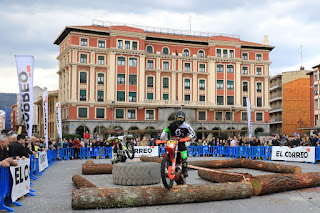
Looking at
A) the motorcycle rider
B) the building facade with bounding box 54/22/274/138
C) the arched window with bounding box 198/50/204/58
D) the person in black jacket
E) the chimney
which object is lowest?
the person in black jacket

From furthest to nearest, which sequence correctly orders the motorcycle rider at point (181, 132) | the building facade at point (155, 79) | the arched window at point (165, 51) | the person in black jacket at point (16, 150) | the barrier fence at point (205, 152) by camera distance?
the arched window at point (165, 51) < the building facade at point (155, 79) < the barrier fence at point (205, 152) < the person in black jacket at point (16, 150) < the motorcycle rider at point (181, 132)

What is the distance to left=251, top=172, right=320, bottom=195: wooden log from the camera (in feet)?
29.7

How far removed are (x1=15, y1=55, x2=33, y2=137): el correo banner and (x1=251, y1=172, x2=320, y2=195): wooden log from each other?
9.91 m

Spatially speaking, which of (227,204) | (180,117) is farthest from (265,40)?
(227,204)

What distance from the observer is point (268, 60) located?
62344mm

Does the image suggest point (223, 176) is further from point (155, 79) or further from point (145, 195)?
point (155, 79)

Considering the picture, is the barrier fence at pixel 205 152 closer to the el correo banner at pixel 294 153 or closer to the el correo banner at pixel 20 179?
the el correo banner at pixel 294 153

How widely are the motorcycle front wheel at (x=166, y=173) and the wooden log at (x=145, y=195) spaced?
0.16 m

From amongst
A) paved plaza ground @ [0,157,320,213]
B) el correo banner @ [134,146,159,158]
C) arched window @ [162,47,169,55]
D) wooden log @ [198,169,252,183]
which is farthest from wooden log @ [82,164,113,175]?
arched window @ [162,47,169,55]

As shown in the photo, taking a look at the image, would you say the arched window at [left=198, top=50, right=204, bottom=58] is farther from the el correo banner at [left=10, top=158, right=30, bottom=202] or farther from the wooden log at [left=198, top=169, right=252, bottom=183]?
the el correo banner at [left=10, top=158, right=30, bottom=202]

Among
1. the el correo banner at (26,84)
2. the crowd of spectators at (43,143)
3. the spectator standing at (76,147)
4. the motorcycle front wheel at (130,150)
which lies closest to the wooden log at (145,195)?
the crowd of spectators at (43,143)

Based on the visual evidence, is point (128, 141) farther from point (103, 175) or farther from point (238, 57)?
point (238, 57)

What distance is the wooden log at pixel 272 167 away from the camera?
41.7 ft

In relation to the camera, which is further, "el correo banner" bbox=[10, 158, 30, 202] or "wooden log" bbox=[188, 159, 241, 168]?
"wooden log" bbox=[188, 159, 241, 168]
